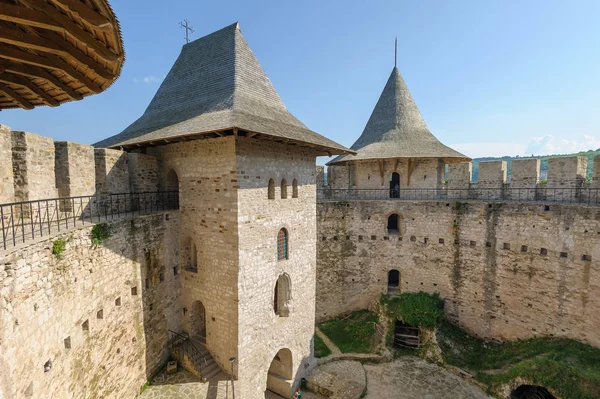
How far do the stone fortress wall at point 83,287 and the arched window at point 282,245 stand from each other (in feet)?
11.3

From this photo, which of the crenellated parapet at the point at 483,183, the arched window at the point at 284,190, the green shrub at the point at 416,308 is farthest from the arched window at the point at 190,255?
the green shrub at the point at 416,308

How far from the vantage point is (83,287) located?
648 centimetres

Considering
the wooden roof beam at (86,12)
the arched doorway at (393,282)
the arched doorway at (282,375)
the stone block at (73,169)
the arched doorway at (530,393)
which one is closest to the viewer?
the wooden roof beam at (86,12)

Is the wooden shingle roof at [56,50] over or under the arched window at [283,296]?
over

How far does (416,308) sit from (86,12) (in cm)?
1540

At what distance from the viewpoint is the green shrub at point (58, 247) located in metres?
5.68

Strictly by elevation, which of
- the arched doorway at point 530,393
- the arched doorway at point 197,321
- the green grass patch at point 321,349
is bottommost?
the arched doorway at point 530,393

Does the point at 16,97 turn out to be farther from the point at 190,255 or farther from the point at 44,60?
the point at 190,255

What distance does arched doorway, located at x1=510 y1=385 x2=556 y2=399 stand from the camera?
11.0m

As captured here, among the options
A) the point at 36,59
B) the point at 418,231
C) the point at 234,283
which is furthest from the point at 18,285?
the point at 418,231

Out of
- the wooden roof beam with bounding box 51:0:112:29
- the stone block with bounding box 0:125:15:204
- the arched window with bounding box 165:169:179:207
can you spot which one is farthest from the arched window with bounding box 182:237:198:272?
the wooden roof beam with bounding box 51:0:112:29

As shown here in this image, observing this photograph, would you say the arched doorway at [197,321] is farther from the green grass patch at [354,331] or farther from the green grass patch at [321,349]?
the green grass patch at [354,331]

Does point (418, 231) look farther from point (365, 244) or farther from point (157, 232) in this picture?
point (157, 232)

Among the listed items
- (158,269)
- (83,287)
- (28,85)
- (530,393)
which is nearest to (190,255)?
(158,269)
